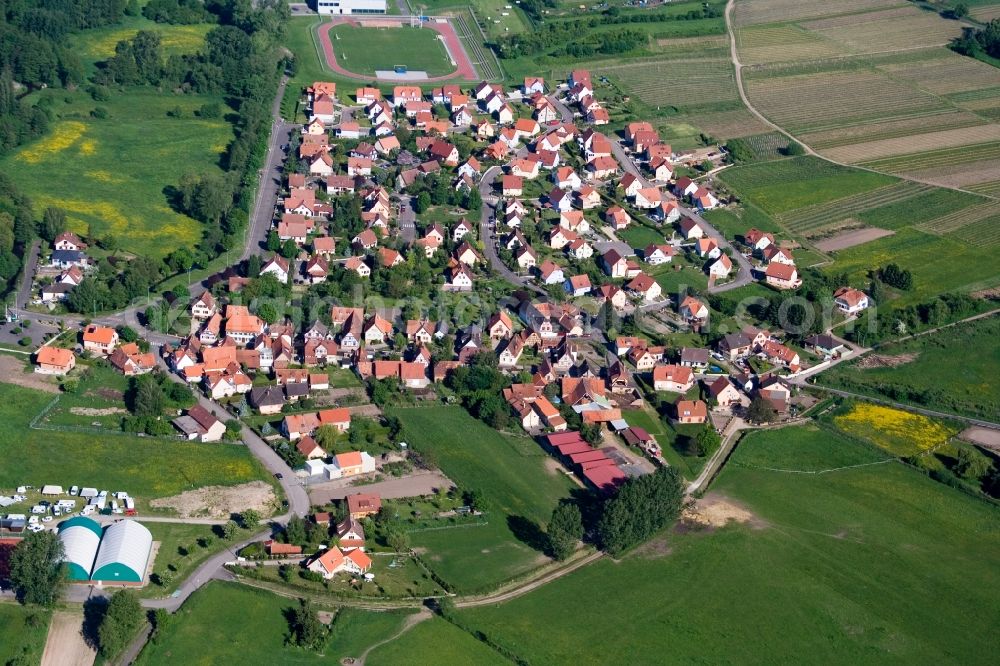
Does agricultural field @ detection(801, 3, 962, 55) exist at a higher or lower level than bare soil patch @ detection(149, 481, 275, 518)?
higher

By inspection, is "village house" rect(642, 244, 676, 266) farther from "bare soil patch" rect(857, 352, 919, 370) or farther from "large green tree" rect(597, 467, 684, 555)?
"large green tree" rect(597, 467, 684, 555)

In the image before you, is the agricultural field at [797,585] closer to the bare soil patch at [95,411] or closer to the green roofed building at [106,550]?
the green roofed building at [106,550]

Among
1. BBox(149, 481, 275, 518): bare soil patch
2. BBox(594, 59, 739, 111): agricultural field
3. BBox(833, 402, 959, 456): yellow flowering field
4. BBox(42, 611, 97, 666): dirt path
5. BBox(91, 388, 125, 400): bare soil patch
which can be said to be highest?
BBox(594, 59, 739, 111): agricultural field

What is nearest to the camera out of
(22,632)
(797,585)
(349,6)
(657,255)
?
(22,632)

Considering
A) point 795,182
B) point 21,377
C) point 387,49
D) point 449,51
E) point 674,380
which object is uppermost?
point 387,49

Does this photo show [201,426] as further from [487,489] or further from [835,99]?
[835,99]

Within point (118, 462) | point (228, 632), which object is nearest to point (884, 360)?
point (228, 632)

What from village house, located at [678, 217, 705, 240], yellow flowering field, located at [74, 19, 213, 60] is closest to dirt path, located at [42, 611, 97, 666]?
village house, located at [678, 217, 705, 240]
